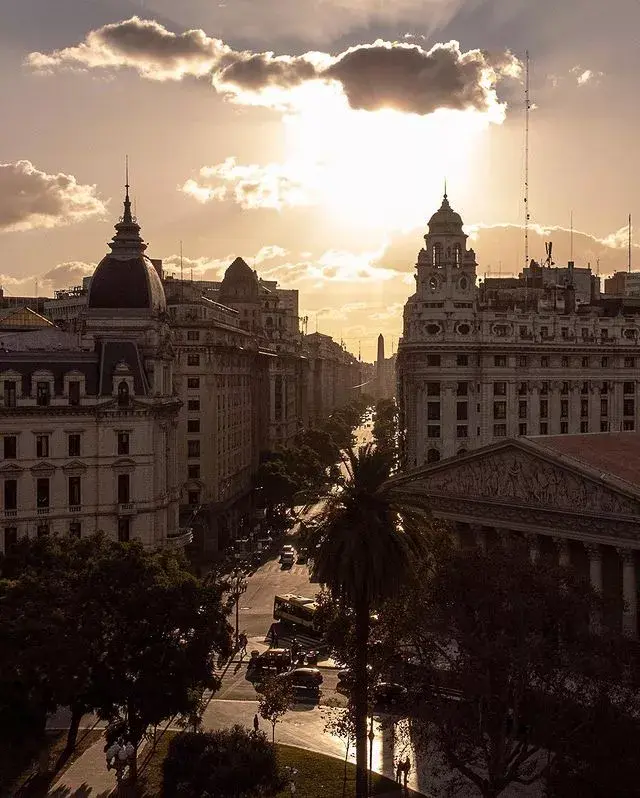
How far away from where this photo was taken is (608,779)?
42.8 meters

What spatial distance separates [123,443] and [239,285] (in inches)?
4053

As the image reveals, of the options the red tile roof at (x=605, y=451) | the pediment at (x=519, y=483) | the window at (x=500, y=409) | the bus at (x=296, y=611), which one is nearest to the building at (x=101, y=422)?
the bus at (x=296, y=611)

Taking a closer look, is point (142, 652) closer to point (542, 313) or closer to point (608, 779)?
point (608, 779)

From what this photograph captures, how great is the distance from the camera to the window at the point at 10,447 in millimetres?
81000

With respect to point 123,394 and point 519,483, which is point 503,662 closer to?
point 519,483

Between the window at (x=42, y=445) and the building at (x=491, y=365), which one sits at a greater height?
the building at (x=491, y=365)

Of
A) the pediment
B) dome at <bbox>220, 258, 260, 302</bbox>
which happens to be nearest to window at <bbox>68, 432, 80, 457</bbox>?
the pediment

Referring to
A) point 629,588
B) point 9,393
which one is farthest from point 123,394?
point 629,588

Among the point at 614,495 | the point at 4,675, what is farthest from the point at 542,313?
the point at 4,675

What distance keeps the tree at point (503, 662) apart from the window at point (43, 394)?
44627 mm

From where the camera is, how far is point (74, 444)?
274ft

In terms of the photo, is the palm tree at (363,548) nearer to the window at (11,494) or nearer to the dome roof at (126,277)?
the window at (11,494)

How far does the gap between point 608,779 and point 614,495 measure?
27558mm

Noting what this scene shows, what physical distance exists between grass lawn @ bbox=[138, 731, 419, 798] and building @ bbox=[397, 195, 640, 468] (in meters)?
72.2
